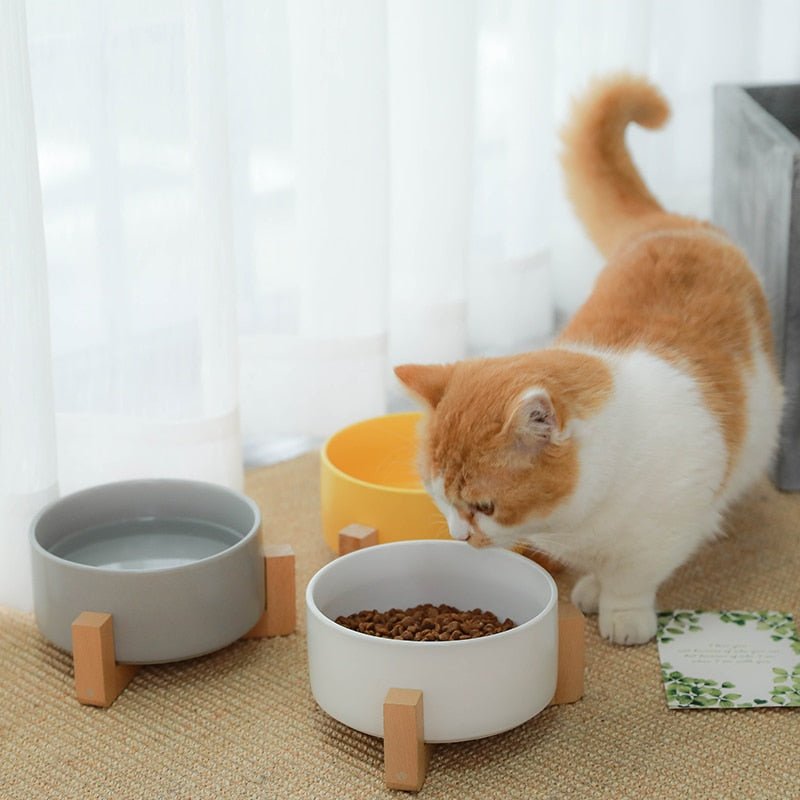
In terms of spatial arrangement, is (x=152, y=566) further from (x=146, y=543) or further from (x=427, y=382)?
(x=427, y=382)

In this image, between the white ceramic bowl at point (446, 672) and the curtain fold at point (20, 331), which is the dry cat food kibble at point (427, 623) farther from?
the curtain fold at point (20, 331)

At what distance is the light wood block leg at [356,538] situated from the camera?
1.37 m

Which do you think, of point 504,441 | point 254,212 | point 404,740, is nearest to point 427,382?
point 504,441

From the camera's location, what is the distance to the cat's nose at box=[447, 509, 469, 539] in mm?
1161

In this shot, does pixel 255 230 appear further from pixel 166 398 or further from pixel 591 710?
pixel 591 710

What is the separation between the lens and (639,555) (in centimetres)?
129

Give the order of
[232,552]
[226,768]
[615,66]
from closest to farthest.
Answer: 1. [226,768]
2. [232,552]
3. [615,66]

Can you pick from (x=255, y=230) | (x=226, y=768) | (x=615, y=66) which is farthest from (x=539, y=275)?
(x=226, y=768)

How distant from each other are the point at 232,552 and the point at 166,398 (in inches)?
14.6

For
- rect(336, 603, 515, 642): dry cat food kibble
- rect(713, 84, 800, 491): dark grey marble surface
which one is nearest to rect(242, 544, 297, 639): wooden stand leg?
rect(336, 603, 515, 642): dry cat food kibble

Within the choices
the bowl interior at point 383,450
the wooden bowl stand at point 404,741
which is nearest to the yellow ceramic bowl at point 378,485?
the bowl interior at point 383,450

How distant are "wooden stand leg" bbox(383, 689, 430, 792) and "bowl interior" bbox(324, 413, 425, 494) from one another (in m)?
0.59

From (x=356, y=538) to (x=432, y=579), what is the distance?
5.1 inches

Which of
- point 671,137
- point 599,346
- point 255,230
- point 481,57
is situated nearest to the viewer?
point 599,346
